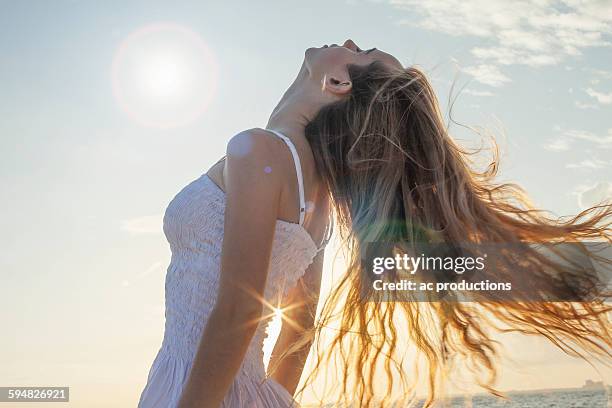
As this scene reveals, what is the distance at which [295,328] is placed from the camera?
10.1 feet

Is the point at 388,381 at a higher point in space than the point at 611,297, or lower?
lower

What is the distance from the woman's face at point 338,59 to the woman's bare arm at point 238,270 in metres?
1.08

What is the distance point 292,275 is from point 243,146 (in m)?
0.64

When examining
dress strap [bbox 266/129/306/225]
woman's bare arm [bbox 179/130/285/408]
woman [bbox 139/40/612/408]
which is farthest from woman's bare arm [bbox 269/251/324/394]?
woman's bare arm [bbox 179/130/285/408]

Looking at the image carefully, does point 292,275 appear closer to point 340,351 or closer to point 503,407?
point 340,351

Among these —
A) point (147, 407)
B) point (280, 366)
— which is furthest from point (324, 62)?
point (147, 407)

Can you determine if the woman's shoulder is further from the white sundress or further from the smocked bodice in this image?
the smocked bodice

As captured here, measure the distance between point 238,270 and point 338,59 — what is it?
154 cm

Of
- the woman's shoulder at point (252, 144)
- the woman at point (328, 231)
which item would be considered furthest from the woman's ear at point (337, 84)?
the woman's shoulder at point (252, 144)

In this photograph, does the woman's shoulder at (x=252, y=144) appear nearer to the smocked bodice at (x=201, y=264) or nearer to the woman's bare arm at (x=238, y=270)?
the woman's bare arm at (x=238, y=270)

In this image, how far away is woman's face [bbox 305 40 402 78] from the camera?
333 cm

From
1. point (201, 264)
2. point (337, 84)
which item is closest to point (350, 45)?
point (337, 84)

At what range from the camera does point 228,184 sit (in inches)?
91.4

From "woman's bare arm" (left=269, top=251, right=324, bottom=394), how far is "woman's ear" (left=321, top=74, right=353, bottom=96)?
30.9 inches
